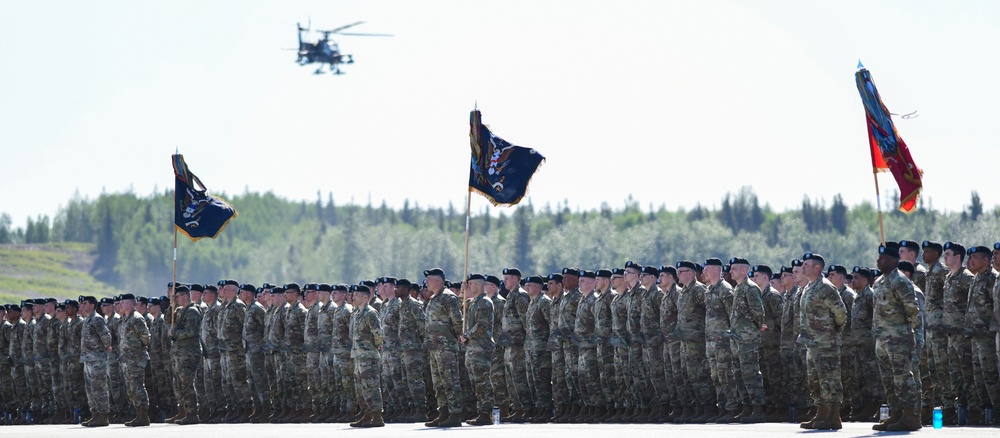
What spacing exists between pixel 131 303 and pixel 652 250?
414 feet

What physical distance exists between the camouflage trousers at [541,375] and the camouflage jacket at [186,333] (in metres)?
5.59

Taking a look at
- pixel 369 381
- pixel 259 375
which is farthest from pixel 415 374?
pixel 259 375

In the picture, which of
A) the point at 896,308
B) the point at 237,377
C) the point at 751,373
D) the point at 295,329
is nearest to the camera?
the point at 896,308

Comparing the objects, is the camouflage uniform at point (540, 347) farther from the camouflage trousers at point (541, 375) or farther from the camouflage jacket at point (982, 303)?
the camouflage jacket at point (982, 303)

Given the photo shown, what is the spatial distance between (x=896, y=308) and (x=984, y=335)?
1426 mm

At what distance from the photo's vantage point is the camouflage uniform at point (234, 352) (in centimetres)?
2192

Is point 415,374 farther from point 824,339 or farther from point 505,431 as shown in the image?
point 824,339

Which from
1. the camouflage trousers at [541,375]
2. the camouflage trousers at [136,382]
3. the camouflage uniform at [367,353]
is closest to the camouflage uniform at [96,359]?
the camouflage trousers at [136,382]

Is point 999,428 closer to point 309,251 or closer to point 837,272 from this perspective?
point 837,272

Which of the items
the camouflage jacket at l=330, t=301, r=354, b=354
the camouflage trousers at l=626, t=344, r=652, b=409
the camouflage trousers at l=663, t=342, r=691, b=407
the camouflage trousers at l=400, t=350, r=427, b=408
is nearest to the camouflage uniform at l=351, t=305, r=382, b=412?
the camouflage trousers at l=400, t=350, r=427, b=408

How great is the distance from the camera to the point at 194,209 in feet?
76.5

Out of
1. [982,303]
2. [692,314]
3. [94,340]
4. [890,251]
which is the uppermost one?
[890,251]

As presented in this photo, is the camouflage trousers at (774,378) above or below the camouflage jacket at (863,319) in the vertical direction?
below

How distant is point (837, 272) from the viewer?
15.9 m
